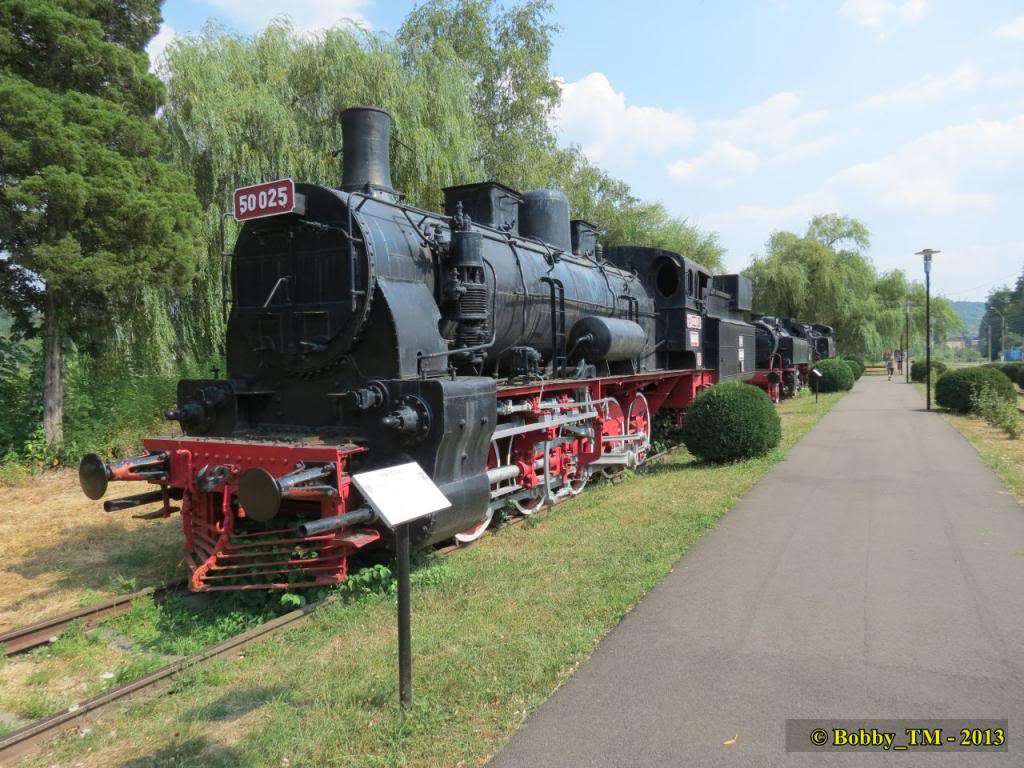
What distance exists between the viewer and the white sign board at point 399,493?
3.31 m

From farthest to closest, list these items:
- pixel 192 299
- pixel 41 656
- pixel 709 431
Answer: pixel 192 299, pixel 709 431, pixel 41 656

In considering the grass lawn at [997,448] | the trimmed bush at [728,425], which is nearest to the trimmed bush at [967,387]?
the grass lawn at [997,448]

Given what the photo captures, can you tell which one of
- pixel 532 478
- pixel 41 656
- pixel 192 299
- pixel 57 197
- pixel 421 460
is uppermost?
pixel 57 197

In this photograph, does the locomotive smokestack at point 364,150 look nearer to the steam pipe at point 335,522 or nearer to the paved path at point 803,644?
the steam pipe at point 335,522

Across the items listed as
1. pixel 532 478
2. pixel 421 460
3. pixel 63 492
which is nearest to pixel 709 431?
pixel 532 478

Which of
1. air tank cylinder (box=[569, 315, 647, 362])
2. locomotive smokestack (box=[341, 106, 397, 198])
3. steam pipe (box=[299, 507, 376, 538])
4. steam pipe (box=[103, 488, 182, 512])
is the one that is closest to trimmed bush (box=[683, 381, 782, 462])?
air tank cylinder (box=[569, 315, 647, 362])

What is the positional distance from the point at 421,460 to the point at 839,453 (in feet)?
30.9

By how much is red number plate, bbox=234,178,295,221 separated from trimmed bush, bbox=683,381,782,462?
7302mm

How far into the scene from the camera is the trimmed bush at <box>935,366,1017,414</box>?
59.8 feet

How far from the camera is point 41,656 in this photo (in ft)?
15.3

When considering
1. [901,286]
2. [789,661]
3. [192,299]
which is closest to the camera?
[789,661]

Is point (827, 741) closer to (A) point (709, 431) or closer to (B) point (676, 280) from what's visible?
(A) point (709, 431)

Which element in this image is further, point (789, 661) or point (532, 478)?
point (532, 478)

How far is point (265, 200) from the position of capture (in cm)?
557
